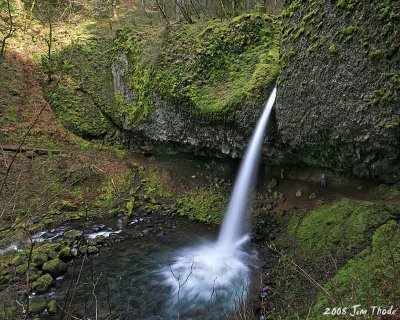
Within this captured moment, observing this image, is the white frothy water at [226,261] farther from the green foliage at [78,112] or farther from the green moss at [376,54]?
the green foliage at [78,112]

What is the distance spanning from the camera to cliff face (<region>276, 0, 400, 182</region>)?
6.69 m

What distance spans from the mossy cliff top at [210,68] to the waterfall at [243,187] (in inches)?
31.0

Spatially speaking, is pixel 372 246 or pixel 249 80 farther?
pixel 249 80

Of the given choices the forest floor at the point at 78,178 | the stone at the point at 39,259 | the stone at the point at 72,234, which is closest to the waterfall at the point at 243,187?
the forest floor at the point at 78,178

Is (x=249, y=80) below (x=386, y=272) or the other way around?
the other way around

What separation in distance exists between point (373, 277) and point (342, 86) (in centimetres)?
431

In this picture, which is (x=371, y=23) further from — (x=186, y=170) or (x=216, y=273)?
(x=186, y=170)

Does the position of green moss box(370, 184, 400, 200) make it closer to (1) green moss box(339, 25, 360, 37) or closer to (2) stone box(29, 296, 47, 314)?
(1) green moss box(339, 25, 360, 37)

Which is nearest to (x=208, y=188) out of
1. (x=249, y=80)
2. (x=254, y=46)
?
(x=249, y=80)

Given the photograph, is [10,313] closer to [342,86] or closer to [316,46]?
[342,86]

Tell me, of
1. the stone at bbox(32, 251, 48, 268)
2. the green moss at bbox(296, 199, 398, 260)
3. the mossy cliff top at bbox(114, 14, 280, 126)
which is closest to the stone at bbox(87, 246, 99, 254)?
the stone at bbox(32, 251, 48, 268)

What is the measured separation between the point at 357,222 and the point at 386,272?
7.98 ft

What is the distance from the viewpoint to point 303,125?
8.42 metres

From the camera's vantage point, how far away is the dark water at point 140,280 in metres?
6.40
